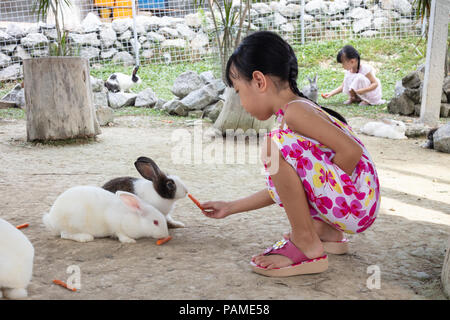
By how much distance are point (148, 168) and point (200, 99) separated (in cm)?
507

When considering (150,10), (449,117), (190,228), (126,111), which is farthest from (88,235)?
(150,10)

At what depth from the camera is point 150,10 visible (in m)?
12.9

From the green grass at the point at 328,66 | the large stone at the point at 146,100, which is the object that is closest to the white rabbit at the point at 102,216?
→ the large stone at the point at 146,100

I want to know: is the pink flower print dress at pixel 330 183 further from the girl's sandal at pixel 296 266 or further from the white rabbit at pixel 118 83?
the white rabbit at pixel 118 83

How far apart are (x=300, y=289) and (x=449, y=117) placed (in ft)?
21.0

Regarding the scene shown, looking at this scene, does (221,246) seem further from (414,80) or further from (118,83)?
(118,83)

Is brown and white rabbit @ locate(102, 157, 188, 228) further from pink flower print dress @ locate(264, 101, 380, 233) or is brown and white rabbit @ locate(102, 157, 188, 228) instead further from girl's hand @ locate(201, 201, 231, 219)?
pink flower print dress @ locate(264, 101, 380, 233)

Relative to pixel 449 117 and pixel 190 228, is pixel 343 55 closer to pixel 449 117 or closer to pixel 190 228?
pixel 449 117

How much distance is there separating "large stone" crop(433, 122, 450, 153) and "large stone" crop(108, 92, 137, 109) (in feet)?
18.0

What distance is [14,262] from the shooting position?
158 cm

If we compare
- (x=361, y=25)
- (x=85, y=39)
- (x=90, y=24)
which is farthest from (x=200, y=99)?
(x=361, y=25)

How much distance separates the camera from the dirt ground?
1.78 metres

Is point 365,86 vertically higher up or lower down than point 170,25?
lower down

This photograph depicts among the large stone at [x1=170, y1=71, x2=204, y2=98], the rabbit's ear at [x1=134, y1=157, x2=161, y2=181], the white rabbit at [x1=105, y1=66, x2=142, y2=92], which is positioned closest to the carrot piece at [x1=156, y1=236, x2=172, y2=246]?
the rabbit's ear at [x1=134, y1=157, x2=161, y2=181]
